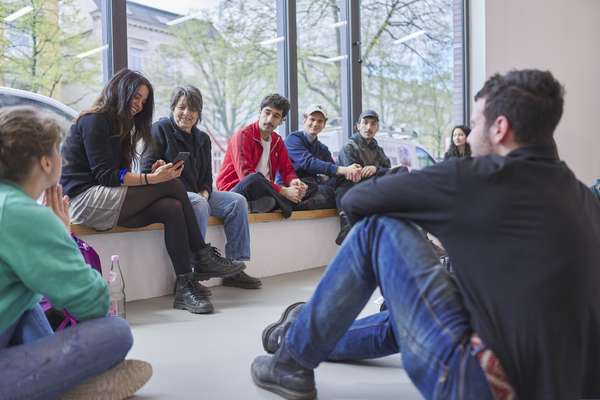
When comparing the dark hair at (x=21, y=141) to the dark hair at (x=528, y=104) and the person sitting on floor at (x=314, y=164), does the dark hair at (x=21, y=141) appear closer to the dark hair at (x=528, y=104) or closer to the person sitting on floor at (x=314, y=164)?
the dark hair at (x=528, y=104)

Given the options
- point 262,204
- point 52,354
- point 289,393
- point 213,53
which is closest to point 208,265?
point 262,204

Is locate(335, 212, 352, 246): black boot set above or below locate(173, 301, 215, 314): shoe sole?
above

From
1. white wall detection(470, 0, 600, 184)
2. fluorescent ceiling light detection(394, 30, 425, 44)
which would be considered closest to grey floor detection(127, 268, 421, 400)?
fluorescent ceiling light detection(394, 30, 425, 44)

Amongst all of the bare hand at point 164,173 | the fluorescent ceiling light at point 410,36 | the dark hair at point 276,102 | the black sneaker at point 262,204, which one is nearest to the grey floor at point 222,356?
the bare hand at point 164,173

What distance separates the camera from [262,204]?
11.2 feet

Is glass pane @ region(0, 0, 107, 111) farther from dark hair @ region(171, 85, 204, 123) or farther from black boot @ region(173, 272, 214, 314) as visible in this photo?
black boot @ region(173, 272, 214, 314)

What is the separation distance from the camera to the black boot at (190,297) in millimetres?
2447

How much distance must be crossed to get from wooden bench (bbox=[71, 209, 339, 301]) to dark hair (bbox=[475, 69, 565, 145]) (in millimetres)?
1993

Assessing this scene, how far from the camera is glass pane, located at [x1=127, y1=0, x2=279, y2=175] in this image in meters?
3.46

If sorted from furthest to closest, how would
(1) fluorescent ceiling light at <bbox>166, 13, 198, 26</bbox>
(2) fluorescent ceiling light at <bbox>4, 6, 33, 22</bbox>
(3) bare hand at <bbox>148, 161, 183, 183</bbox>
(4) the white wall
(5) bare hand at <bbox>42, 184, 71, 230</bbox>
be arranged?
(4) the white wall < (1) fluorescent ceiling light at <bbox>166, 13, 198, 26</bbox> < (2) fluorescent ceiling light at <bbox>4, 6, 33, 22</bbox> < (3) bare hand at <bbox>148, 161, 183, 183</bbox> < (5) bare hand at <bbox>42, 184, 71, 230</bbox>

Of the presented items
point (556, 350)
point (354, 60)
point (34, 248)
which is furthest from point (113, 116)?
point (354, 60)

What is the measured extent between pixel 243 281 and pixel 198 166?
692mm

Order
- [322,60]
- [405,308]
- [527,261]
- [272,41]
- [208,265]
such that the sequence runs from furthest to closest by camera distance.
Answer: [322,60]
[272,41]
[208,265]
[405,308]
[527,261]

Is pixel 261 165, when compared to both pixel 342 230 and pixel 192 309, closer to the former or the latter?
pixel 342 230
